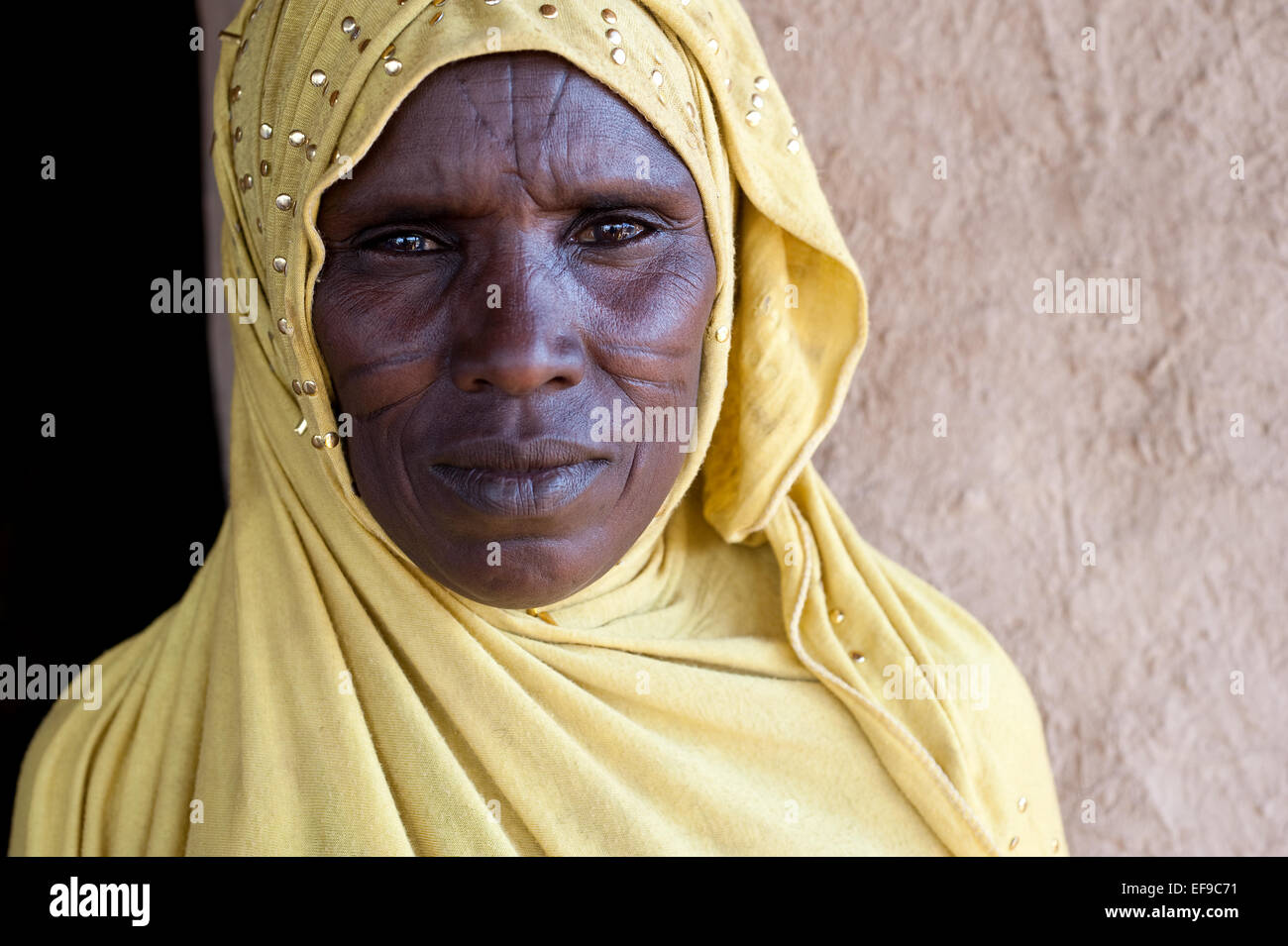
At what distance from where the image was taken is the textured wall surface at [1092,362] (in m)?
1.93

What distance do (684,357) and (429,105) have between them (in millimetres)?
368

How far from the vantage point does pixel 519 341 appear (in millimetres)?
1178

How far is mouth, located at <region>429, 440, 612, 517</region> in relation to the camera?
3.95 ft

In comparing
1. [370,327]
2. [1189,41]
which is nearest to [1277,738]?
[1189,41]

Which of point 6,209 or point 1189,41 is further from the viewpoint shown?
point 6,209

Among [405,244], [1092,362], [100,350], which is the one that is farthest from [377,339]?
[1092,362]

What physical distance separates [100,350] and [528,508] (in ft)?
4.18

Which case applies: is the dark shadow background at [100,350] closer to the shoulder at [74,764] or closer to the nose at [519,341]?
the shoulder at [74,764]

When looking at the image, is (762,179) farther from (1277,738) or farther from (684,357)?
(1277,738)

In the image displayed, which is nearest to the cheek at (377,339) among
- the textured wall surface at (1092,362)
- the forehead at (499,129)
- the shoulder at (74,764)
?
the forehead at (499,129)

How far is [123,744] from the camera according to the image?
150 cm

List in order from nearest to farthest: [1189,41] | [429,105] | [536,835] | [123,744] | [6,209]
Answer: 1. [429,105]
2. [536,835]
3. [123,744]
4. [1189,41]
5. [6,209]

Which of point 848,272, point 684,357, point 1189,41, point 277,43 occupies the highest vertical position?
point 1189,41

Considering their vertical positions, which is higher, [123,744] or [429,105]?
[429,105]
